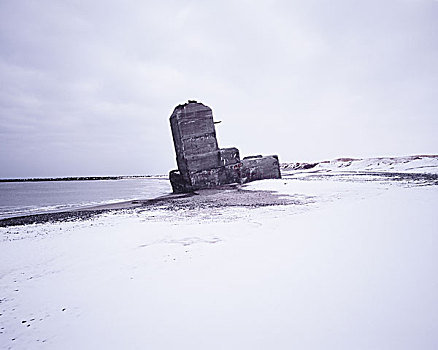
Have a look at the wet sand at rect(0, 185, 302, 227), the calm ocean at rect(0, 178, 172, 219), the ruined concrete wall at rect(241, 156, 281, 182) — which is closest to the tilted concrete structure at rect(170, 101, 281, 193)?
the ruined concrete wall at rect(241, 156, 281, 182)

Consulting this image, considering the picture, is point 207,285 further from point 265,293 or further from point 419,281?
point 419,281

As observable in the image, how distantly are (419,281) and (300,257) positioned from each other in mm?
941

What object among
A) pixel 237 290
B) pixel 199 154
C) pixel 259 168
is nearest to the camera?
pixel 237 290

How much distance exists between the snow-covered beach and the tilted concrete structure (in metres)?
10.9

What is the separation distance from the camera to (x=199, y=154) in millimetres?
14602

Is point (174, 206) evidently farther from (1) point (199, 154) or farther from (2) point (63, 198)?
(2) point (63, 198)

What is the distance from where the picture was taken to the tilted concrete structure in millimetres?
14337

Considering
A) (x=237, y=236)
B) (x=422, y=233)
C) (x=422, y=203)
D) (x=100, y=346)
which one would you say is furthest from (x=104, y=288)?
(x=422, y=203)

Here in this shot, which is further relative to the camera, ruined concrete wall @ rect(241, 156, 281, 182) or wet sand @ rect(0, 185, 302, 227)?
ruined concrete wall @ rect(241, 156, 281, 182)

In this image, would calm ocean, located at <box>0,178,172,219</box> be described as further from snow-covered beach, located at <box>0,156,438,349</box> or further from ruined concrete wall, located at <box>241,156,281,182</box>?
snow-covered beach, located at <box>0,156,438,349</box>

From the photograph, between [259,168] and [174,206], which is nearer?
[174,206]

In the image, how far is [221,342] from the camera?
1.44 m

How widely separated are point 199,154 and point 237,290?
42.2 ft

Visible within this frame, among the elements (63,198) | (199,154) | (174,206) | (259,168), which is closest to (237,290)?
(174,206)
